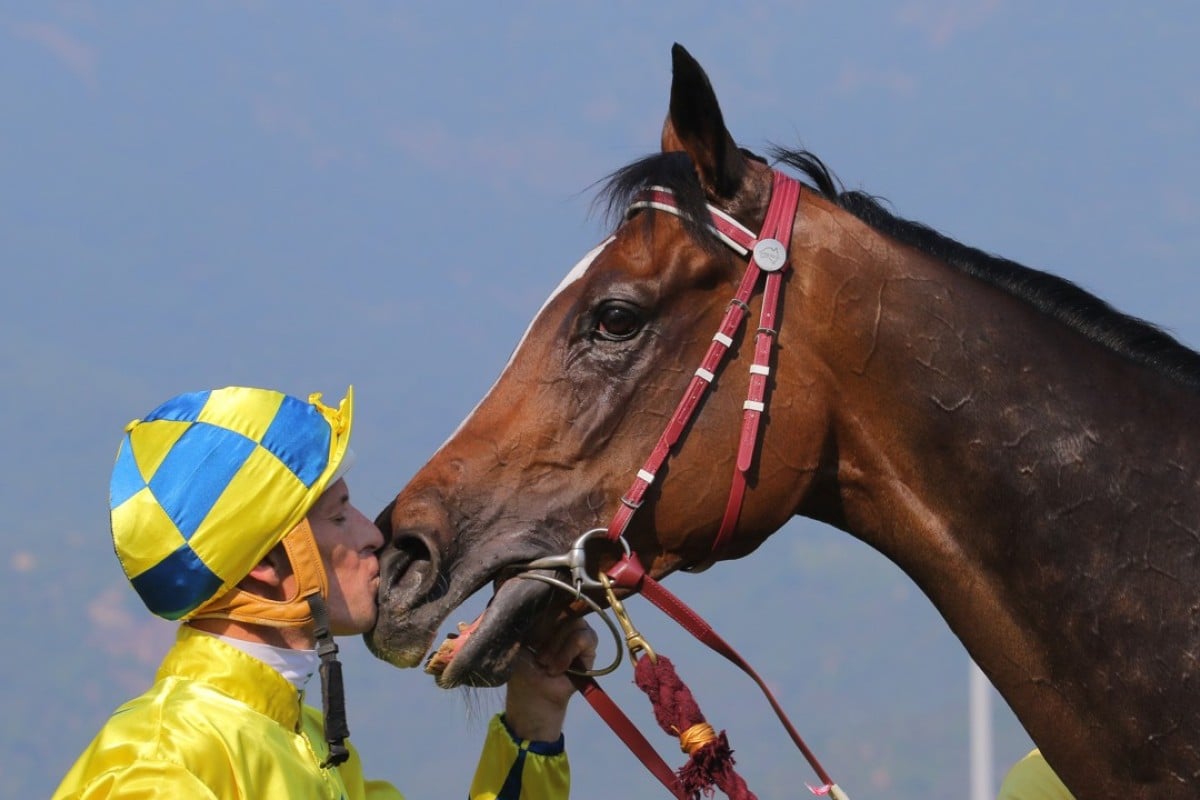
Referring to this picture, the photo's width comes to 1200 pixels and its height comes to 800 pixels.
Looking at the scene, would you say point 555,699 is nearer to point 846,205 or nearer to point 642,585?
point 642,585

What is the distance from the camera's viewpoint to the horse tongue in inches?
101

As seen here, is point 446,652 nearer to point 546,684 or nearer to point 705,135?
point 546,684

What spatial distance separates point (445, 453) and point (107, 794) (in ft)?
2.91

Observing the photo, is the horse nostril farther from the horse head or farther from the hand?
the hand

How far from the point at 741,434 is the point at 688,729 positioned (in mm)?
597

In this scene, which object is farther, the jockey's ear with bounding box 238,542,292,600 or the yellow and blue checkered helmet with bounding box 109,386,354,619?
the jockey's ear with bounding box 238,542,292,600

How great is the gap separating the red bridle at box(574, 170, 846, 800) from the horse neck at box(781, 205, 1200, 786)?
0.06 m

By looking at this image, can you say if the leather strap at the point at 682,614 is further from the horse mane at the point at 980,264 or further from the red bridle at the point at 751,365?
the horse mane at the point at 980,264

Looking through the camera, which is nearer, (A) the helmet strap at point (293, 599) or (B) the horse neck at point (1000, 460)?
(B) the horse neck at point (1000, 460)

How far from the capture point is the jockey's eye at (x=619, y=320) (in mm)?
2641

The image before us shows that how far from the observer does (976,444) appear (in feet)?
8.08

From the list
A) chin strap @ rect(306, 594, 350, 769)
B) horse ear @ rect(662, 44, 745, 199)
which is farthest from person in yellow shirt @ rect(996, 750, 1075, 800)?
chin strap @ rect(306, 594, 350, 769)

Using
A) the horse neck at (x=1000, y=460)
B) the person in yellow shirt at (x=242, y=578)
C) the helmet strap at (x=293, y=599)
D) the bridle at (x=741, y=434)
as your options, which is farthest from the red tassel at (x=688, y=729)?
the helmet strap at (x=293, y=599)

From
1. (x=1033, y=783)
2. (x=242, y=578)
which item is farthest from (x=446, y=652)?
(x=1033, y=783)
